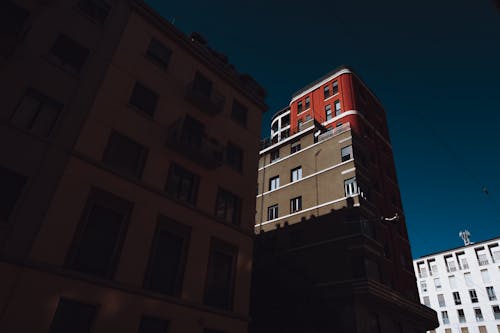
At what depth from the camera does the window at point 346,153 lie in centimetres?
2869

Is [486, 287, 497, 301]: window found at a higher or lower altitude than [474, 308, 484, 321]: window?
higher

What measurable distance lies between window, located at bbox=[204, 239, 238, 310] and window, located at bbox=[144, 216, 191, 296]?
1552 mm

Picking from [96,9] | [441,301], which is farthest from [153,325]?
[441,301]

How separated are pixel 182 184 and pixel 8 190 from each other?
703 cm

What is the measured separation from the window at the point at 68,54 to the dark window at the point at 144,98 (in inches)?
100

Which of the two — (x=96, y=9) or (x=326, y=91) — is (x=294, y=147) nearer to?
(x=326, y=91)

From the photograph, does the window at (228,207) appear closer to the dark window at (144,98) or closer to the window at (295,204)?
the dark window at (144,98)

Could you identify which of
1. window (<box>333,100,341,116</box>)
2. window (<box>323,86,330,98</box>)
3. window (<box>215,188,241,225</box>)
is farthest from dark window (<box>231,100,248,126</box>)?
window (<box>323,86,330,98</box>)

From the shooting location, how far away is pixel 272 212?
31.8 metres

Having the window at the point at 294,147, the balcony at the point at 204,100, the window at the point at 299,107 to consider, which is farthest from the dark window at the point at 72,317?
the window at the point at 299,107

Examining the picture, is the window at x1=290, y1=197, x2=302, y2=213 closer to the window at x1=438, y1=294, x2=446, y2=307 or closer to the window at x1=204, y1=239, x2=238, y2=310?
the window at x1=204, y1=239, x2=238, y2=310

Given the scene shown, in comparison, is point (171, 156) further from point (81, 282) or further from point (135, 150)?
point (81, 282)

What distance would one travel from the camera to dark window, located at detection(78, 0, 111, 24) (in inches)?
632

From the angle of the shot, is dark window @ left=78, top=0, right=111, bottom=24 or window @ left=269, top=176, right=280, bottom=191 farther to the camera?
window @ left=269, top=176, right=280, bottom=191
